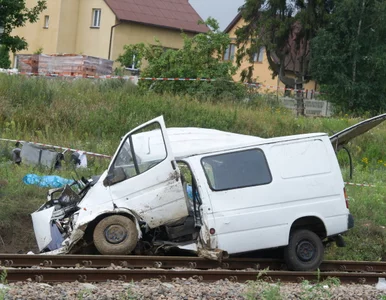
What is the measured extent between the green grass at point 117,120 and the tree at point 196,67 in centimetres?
183

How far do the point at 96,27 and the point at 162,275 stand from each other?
46924 millimetres

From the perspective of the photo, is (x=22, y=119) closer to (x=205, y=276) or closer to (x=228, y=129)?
(x=228, y=129)

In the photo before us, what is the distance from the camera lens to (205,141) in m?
11.9

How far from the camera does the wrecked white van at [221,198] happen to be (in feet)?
36.2

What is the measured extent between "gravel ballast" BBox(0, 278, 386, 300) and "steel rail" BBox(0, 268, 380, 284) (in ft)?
0.80

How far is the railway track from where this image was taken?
953 cm

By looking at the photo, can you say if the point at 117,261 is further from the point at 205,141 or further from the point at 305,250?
the point at 305,250

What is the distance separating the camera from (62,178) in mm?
15375

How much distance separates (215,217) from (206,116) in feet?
40.4

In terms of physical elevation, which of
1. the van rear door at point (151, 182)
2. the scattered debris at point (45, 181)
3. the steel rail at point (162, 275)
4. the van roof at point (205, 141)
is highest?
the van roof at point (205, 141)

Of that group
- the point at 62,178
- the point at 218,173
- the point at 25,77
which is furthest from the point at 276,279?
the point at 25,77

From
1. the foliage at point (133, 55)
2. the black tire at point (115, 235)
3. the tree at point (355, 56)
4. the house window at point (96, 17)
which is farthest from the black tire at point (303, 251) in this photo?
the house window at point (96, 17)

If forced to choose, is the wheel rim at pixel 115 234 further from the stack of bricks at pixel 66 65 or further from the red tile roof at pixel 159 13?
the red tile roof at pixel 159 13

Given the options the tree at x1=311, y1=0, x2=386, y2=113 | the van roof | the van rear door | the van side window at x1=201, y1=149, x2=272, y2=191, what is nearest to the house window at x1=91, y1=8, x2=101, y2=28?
the tree at x1=311, y1=0, x2=386, y2=113
